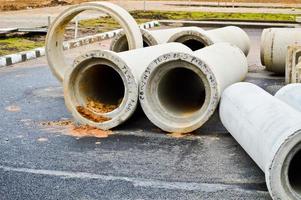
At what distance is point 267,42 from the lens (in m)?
10.4

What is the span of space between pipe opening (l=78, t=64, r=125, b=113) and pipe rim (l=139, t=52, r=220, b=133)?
0.71m

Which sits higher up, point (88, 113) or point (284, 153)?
point (284, 153)

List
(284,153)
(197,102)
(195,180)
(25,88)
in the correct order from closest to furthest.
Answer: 1. (284,153)
2. (195,180)
3. (197,102)
4. (25,88)

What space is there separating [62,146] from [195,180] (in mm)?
1621

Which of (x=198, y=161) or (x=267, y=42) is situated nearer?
(x=198, y=161)

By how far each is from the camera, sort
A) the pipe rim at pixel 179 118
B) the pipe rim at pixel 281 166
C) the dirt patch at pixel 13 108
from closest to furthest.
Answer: the pipe rim at pixel 281 166
the pipe rim at pixel 179 118
the dirt patch at pixel 13 108

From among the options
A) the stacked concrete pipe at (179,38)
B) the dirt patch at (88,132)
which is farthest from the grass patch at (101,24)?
the dirt patch at (88,132)

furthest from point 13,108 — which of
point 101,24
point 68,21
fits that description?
point 101,24

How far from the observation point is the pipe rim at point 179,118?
6359mm

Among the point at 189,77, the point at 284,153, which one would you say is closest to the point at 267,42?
the point at 189,77

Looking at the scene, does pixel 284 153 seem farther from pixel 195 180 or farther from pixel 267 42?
pixel 267 42

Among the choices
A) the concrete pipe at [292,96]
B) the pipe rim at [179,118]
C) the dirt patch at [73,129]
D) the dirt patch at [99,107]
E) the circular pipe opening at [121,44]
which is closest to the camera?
the concrete pipe at [292,96]

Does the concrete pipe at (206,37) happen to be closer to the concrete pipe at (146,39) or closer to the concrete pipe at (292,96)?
the concrete pipe at (146,39)

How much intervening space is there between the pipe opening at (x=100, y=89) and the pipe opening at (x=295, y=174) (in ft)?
9.25
